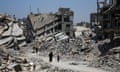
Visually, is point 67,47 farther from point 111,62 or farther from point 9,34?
point 111,62

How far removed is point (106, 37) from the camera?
A: 189 feet

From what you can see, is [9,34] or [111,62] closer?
[111,62]

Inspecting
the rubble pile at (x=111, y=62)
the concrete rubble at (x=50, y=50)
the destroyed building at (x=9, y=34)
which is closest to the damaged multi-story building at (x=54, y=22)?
the concrete rubble at (x=50, y=50)

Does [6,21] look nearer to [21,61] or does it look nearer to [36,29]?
[36,29]

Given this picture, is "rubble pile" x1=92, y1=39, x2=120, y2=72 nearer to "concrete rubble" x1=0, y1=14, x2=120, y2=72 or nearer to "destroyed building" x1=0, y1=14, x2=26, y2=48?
"concrete rubble" x1=0, y1=14, x2=120, y2=72

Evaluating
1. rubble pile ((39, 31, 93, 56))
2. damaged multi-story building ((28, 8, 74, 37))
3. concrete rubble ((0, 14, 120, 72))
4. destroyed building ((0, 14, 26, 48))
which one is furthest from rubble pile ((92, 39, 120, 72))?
damaged multi-story building ((28, 8, 74, 37))

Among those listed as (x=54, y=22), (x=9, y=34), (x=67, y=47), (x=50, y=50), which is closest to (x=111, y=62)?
(x=67, y=47)

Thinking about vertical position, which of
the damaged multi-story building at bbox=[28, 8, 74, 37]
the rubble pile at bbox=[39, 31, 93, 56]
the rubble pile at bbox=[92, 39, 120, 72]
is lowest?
the rubble pile at bbox=[39, 31, 93, 56]

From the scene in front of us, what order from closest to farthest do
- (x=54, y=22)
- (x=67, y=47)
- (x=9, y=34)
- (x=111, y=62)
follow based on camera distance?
(x=111, y=62)
(x=67, y=47)
(x=9, y=34)
(x=54, y=22)

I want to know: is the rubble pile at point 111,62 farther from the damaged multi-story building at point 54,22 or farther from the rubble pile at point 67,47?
the damaged multi-story building at point 54,22

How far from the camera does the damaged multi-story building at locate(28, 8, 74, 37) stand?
3280 inches

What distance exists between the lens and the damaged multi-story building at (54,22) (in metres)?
83.3

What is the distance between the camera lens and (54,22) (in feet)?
276

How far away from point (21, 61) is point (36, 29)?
45915 millimetres
